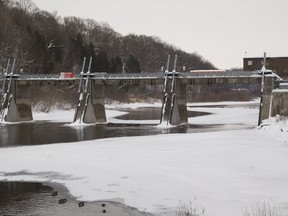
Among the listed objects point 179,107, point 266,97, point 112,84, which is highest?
point 112,84

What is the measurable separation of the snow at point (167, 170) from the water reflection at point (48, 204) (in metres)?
0.67

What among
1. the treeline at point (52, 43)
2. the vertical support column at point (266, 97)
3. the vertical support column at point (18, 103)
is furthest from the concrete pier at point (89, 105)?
the treeline at point (52, 43)

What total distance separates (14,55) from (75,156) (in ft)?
216

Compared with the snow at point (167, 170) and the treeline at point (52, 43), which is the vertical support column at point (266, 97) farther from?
the treeline at point (52, 43)

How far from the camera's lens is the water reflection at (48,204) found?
1628 centimetres

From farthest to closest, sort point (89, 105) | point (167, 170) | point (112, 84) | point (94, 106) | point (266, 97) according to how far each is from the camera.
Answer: point (112, 84), point (94, 106), point (89, 105), point (266, 97), point (167, 170)

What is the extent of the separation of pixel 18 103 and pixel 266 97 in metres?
37.8

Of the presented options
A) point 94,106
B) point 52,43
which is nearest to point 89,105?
point 94,106

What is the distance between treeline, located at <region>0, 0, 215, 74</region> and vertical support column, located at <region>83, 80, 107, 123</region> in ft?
95.4

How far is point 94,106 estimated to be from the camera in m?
64.5

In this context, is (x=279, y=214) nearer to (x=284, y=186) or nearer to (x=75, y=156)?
(x=284, y=186)

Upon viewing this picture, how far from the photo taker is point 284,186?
18.8 m

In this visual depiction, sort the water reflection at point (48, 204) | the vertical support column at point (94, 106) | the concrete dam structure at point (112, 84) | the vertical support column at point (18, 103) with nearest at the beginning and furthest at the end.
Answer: the water reflection at point (48, 204) < the concrete dam structure at point (112, 84) < the vertical support column at point (94, 106) < the vertical support column at point (18, 103)

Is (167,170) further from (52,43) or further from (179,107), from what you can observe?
(52,43)
